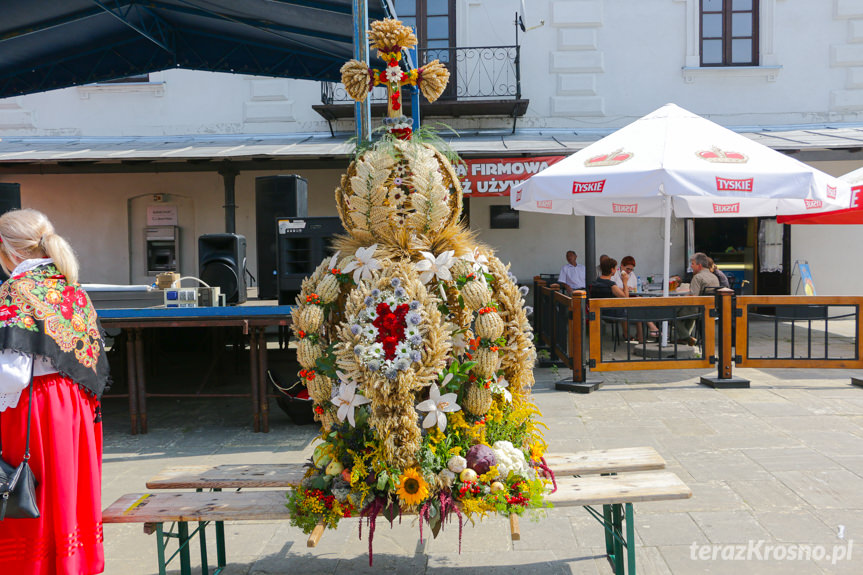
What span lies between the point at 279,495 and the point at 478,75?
11.7 m

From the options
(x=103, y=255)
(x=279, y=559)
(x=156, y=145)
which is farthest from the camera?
(x=103, y=255)

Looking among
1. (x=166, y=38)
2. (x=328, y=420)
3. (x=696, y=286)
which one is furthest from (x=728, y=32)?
(x=328, y=420)

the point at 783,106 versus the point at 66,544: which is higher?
the point at 783,106

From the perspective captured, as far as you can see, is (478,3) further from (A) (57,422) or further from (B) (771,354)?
(A) (57,422)

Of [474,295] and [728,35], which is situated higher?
[728,35]

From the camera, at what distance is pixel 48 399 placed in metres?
2.87

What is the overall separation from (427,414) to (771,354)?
757 centimetres

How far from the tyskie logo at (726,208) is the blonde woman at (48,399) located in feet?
27.0

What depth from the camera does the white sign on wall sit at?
1387 centimetres

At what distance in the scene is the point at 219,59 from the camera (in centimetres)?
827

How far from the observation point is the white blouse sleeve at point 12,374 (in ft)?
8.95

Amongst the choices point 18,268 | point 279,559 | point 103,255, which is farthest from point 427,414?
point 103,255

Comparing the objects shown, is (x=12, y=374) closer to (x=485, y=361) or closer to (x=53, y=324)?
(x=53, y=324)

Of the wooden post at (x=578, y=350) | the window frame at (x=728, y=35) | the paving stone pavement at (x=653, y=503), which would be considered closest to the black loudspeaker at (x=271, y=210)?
the paving stone pavement at (x=653, y=503)
